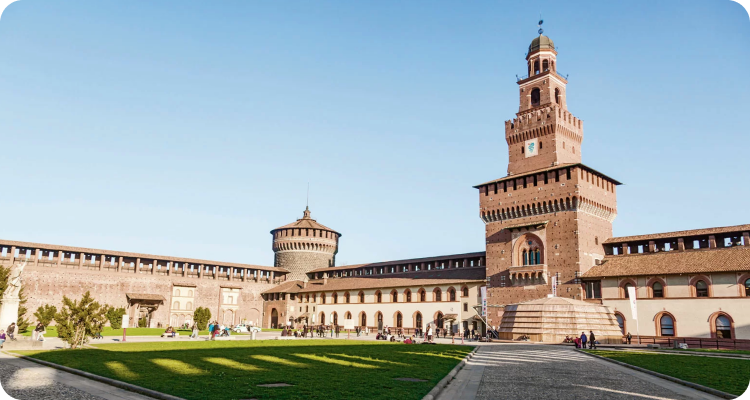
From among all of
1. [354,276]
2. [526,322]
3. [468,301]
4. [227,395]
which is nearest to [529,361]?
[227,395]

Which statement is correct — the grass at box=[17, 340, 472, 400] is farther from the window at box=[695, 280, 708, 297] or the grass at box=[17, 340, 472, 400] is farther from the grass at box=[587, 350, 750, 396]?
the window at box=[695, 280, 708, 297]

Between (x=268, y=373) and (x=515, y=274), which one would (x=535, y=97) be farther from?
(x=268, y=373)

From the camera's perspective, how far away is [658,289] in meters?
42.8

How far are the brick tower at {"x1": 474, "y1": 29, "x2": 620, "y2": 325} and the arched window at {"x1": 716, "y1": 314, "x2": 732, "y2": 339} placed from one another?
10.1m

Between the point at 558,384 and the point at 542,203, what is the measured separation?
37.3 meters

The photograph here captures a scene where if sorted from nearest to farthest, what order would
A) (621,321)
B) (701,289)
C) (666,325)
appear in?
(701,289), (666,325), (621,321)

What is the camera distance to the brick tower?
48219mm

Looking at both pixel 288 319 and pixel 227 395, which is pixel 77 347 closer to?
pixel 227 395

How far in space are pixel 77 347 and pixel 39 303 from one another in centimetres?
3580

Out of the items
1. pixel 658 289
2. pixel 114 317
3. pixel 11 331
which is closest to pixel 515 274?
pixel 658 289

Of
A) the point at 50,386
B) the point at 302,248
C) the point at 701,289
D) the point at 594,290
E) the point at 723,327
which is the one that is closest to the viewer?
the point at 50,386

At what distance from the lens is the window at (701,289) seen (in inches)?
1592

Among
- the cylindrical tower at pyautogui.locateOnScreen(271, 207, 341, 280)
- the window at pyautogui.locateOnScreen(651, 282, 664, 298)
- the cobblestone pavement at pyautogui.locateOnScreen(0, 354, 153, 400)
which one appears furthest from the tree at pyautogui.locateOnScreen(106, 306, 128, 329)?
the window at pyautogui.locateOnScreen(651, 282, 664, 298)

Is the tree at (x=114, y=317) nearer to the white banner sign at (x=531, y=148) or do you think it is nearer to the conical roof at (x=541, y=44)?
the white banner sign at (x=531, y=148)
